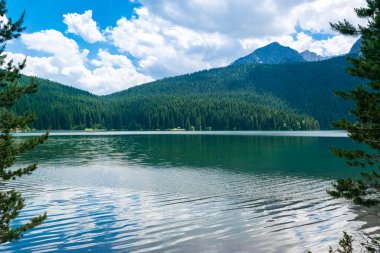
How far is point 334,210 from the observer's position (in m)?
30.4

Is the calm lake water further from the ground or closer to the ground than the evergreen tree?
closer to the ground

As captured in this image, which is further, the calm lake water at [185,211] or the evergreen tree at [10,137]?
the calm lake water at [185,211]

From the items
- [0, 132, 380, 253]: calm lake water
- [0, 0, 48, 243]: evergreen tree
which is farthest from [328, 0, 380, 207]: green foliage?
[0, 0, 48, 243]: evergreen tree

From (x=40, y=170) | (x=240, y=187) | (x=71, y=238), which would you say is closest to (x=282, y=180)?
(x=240, y=187)

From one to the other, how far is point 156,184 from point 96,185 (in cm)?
757

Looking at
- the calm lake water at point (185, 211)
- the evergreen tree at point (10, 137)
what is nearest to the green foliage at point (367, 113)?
the calm lake water at point (185, 211)

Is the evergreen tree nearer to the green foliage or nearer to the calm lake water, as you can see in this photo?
the calm lake water

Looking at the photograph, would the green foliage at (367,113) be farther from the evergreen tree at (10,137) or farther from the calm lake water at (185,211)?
the evergreen tree at (10,137)

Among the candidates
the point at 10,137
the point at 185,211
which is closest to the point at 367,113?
the point at 10,137

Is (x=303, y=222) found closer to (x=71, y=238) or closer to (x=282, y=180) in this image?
(x=71, y=238)

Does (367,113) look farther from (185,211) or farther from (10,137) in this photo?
(185,211)

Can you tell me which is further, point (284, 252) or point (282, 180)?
point (282, 180)

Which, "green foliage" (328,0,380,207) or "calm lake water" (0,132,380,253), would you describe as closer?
"green foliage" (328,0,380,207)

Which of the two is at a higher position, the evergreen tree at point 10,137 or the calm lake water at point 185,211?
the evergreen tree at point 10,137
